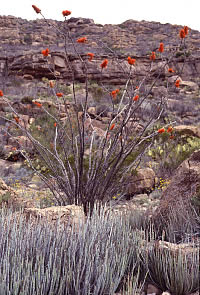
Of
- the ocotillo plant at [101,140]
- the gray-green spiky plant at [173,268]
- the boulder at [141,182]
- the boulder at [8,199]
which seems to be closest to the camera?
the gray-green spiky plant at [173,268]

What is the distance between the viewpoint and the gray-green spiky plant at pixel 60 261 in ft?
4.33

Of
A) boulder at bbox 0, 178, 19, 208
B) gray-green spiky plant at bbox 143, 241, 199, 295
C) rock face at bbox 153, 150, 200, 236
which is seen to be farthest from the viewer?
boulder at bbox 0, 178, 19, 208

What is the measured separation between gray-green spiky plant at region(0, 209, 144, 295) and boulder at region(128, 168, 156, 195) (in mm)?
3160

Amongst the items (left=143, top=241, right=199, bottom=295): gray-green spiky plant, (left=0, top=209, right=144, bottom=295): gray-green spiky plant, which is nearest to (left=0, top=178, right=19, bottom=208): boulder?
(left=0, top=209, right=144, bottom=295): gray-green spiky plant

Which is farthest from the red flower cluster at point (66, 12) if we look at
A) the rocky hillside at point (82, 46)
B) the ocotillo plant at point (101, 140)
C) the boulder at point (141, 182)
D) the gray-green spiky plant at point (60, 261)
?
the rocky hillside at point (82, 46)

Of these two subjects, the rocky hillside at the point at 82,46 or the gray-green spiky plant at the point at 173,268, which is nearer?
the gray-green spiky plant at the point at 173,268

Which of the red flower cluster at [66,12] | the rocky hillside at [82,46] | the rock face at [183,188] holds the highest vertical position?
the rocky hillside at [82,46]

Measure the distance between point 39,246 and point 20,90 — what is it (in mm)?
17042

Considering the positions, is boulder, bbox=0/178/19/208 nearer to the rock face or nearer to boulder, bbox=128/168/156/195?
the rock face

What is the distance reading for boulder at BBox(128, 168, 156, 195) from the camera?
5.09 meters

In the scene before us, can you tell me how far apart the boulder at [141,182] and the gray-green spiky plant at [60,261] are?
10.4ft

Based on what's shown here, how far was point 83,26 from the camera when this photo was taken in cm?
4034

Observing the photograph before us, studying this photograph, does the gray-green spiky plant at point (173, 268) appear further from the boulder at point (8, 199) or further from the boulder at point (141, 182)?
the boulder at point (141, 182)

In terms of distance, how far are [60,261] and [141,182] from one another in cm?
399
